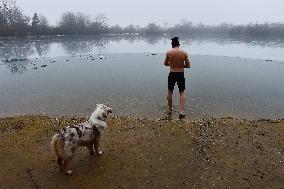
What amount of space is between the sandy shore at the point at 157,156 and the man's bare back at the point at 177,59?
1895mm

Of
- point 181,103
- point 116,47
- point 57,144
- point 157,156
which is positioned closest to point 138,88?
point 181,103

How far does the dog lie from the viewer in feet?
19.5

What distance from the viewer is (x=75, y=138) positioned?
610 centimetres

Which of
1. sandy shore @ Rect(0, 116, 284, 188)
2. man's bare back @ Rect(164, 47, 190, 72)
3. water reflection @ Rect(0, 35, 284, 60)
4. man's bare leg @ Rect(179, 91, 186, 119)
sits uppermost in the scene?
man's bare back @ Rect(164, 47, 190, 72)

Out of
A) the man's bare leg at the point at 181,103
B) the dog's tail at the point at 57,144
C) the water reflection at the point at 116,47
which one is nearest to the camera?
the dog's tail at the point at 57,144

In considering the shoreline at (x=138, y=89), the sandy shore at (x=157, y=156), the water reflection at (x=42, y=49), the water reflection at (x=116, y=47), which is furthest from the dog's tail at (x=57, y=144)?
the water reflection at (x=42, y=49)

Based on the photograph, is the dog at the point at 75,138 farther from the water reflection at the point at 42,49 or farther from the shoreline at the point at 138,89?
the water reflection at the point at 42,49

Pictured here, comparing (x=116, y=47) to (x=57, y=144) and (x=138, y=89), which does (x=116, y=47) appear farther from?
(x=57, y=144)

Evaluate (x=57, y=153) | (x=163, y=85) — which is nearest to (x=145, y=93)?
(x=163, y=85)

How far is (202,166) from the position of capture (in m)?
6.46

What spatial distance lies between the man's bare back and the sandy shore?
1895mm

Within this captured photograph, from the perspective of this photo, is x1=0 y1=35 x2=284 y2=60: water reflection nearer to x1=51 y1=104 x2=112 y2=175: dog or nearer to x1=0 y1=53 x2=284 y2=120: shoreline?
x1=0 y1=53 x2=284 y2=120: shoreline

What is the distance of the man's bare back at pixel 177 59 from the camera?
31.6ft

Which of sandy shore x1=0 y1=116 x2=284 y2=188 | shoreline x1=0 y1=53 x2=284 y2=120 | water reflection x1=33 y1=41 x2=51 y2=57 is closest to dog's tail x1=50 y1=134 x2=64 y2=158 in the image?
sandy shore x1=0 y1=116 x2=284 y2=188
